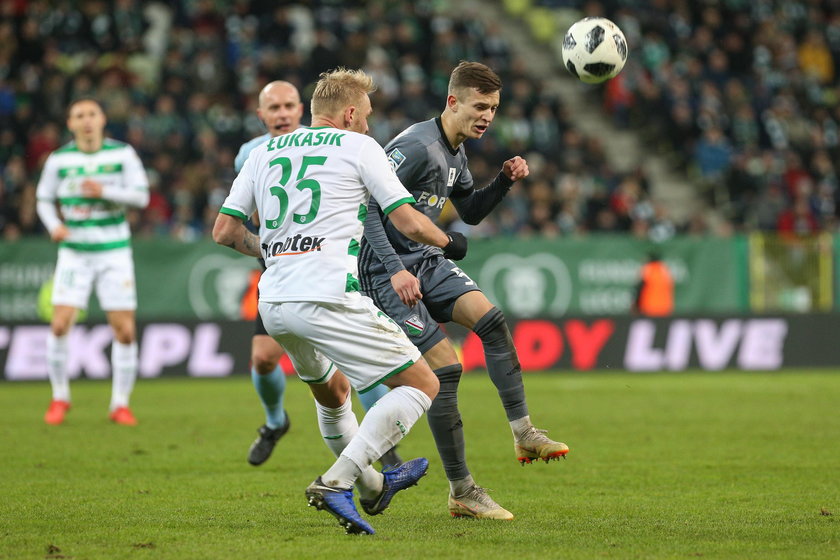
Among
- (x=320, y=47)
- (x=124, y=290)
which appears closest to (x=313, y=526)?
(x=124, y=290)

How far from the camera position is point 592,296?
740 inches

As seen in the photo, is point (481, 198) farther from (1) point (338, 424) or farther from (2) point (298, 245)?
(2) point (298, 245)

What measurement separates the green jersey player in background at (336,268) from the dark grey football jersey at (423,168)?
710 millimetres

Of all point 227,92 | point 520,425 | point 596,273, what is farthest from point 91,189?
point 227,92

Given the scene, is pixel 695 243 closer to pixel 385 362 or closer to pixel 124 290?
pixel 124 290

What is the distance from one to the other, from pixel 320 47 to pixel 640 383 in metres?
8.52

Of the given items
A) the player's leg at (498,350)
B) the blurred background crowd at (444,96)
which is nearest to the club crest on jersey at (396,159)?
the player's leg at (498,350)

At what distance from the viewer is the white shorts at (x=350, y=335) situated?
574 cm

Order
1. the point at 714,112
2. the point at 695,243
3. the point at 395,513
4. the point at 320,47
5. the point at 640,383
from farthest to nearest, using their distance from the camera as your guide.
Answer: the point at 714,112, the point at 320,47, the point at 695,243, the point at 640,383, the point at 395,513

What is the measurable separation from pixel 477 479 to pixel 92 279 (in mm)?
4971

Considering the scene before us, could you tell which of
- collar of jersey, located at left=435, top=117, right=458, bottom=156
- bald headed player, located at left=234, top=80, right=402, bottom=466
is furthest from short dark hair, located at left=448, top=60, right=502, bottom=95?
bald headed player, located at left=234, top=80, right=402, bottom=466

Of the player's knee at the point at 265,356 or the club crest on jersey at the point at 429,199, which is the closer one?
the club crest on jersey at the point at 429,199

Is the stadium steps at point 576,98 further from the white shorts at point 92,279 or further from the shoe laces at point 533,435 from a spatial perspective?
the shoe laces at point 533,435

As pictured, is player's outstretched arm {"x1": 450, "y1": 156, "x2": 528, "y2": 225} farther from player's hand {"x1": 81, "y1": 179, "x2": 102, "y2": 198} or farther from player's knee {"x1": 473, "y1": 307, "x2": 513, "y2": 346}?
player's hand {"x1": 81, "y1": 179, "x2": 102, "y2": 198}
